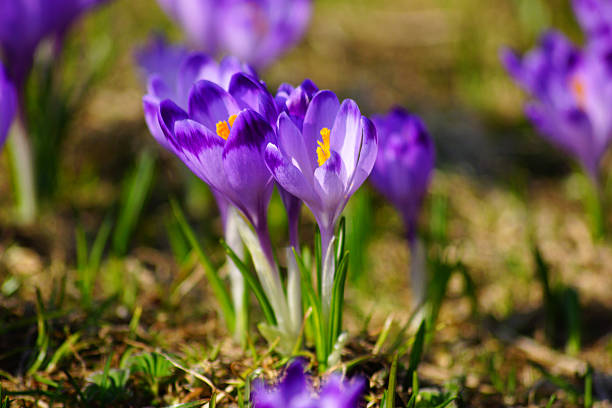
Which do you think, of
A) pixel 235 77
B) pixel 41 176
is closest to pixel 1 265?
pixel 41 176

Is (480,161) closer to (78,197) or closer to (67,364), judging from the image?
(78,197)

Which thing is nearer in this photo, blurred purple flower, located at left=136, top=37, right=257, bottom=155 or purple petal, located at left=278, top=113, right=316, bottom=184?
purple petal, located at left=278, top=113, right=316, bottom=184

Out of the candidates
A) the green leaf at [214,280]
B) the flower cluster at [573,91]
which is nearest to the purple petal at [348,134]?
the green leaf at [214,280]

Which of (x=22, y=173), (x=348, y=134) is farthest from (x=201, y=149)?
(x=22, y=173)

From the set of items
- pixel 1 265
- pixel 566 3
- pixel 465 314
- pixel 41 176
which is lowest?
pixel 465 314

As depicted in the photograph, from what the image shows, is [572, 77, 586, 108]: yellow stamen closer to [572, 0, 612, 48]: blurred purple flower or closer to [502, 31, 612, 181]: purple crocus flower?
[502, 31, 612, 181]: purple crocus flower

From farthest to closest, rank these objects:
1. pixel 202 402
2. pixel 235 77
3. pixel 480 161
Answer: pixel 480 161, pixel 202 402, pixel 235 77

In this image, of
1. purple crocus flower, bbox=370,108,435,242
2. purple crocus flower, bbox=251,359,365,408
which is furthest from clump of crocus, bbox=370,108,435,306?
purple crocus flower, bbox=251,359,365,408
